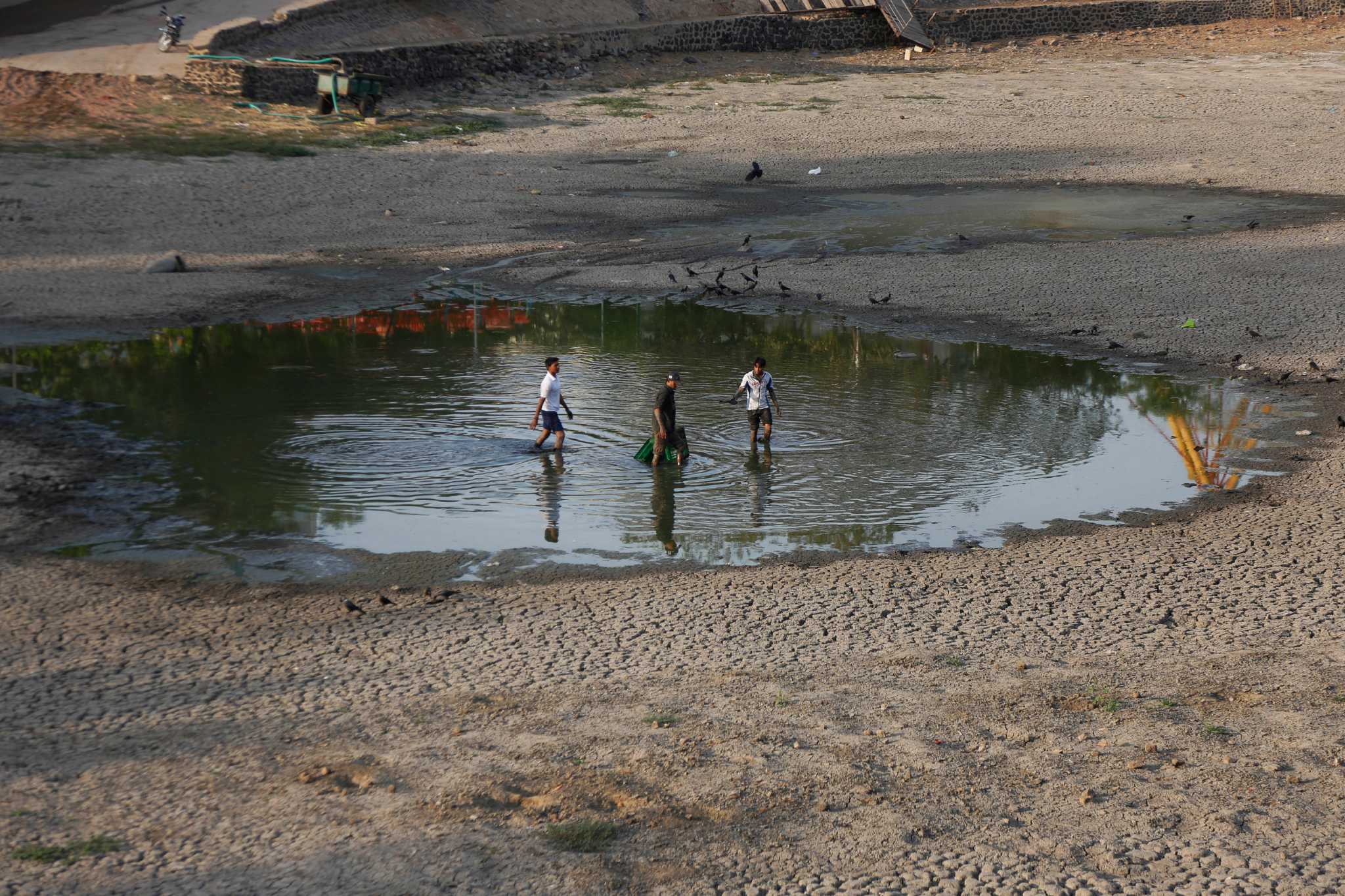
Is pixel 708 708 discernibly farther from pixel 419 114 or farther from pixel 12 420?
pixel 419 114

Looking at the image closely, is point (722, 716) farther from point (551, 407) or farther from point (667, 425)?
point (551, 407)

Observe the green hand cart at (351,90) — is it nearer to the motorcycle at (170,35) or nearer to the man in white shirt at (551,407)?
the motorcycle at (170,35)

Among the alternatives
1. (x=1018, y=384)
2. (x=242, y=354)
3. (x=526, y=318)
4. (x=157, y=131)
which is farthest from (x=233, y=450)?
(x=157, y=131)

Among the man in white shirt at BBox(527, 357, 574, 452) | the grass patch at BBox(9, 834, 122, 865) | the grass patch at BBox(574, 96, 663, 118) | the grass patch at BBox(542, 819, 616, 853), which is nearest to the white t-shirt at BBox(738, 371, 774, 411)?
the man in white shirt at BBox(527, 357, 574, 452)

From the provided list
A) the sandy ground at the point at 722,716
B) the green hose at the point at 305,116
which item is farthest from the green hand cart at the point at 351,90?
the sandy ground at the point at 722,716

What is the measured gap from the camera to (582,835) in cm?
681

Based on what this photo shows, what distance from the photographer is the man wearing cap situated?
1339cm

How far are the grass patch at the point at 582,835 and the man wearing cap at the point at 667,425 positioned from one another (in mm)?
6755

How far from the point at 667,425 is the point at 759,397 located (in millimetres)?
1116

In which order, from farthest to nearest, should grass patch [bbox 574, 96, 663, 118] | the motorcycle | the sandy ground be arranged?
grass patch [bbox 574, 96, 663, 118] → the motorcycle → the sandy ground

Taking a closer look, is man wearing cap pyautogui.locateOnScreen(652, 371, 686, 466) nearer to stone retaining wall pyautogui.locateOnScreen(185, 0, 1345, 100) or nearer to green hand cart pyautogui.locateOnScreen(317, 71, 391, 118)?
green hand cart pyautogui.locateOnScreen(317, 71, 391, 118)

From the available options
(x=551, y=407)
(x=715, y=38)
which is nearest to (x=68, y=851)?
(x=551, y=407)

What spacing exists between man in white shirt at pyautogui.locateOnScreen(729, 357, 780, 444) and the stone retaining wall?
799 inches

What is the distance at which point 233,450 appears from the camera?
45.8 feet
